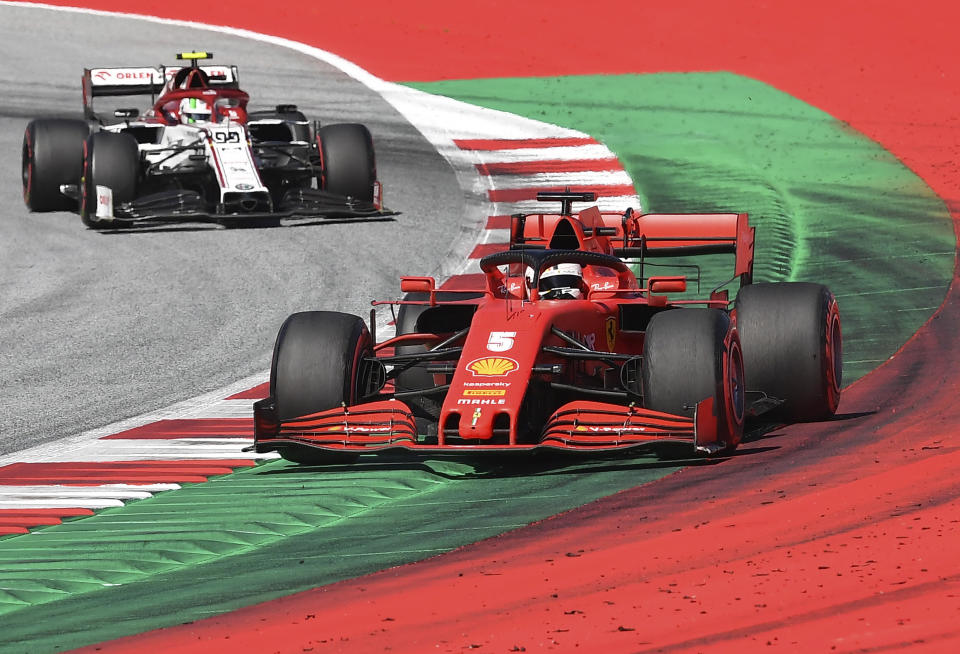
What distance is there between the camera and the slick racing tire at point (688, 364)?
10.5 metres

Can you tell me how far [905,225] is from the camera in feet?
67.2

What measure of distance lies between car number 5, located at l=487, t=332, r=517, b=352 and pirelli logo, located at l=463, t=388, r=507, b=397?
1.15 feet

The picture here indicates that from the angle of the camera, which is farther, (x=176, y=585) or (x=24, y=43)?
(x=24, y=43)

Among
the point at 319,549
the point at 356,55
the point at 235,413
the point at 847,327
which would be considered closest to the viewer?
the point at 319,549

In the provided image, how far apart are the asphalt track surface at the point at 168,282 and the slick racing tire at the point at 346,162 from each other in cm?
47

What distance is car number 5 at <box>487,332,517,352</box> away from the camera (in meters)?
10.9

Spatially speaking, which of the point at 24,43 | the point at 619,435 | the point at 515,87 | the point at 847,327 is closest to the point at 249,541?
the point at 619,435

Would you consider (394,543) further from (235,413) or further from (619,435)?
(235,413)

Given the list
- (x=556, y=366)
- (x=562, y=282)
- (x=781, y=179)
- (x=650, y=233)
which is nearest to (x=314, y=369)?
(x=556, y=366)

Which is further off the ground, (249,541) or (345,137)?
(345,137)

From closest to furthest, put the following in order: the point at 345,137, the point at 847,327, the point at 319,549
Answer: the point at 319,549 → the point at 847,327 → the point at 345,137

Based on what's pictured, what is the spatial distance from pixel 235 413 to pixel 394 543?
4.71 meters

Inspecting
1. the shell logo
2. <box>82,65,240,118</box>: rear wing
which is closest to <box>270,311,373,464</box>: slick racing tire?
the shell logo

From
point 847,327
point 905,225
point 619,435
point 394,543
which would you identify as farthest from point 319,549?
point 905,225
